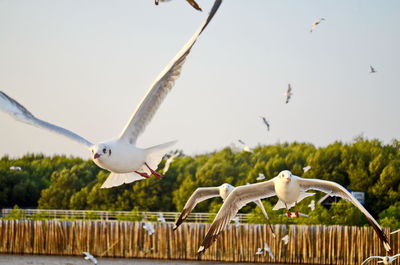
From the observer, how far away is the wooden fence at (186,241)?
37.8 metres

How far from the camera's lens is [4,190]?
205ft

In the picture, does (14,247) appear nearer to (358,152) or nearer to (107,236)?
(107,236)

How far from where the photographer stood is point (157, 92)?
52.4 ft

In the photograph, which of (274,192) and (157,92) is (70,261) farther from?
(157,92)

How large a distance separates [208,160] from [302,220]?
20.1 meters

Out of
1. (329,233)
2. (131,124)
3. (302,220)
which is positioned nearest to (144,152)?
(131,124)

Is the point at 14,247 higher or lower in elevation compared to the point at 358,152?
lower

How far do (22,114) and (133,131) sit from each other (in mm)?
2014

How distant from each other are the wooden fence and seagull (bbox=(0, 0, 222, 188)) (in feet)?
70.6

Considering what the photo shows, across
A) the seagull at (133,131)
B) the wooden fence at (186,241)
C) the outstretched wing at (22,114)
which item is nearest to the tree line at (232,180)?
the wooden fence at (186,241)

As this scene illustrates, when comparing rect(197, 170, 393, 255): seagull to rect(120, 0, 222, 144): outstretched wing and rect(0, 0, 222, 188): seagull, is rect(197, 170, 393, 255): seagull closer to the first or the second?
rect(0, 0, 222, 188): seagull

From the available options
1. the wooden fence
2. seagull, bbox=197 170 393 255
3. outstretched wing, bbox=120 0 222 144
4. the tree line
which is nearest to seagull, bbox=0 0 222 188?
outstretched wing, bbox=120 0 222 144

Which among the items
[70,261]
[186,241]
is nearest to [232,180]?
[186,241]

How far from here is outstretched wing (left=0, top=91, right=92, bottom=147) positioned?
16.1m
